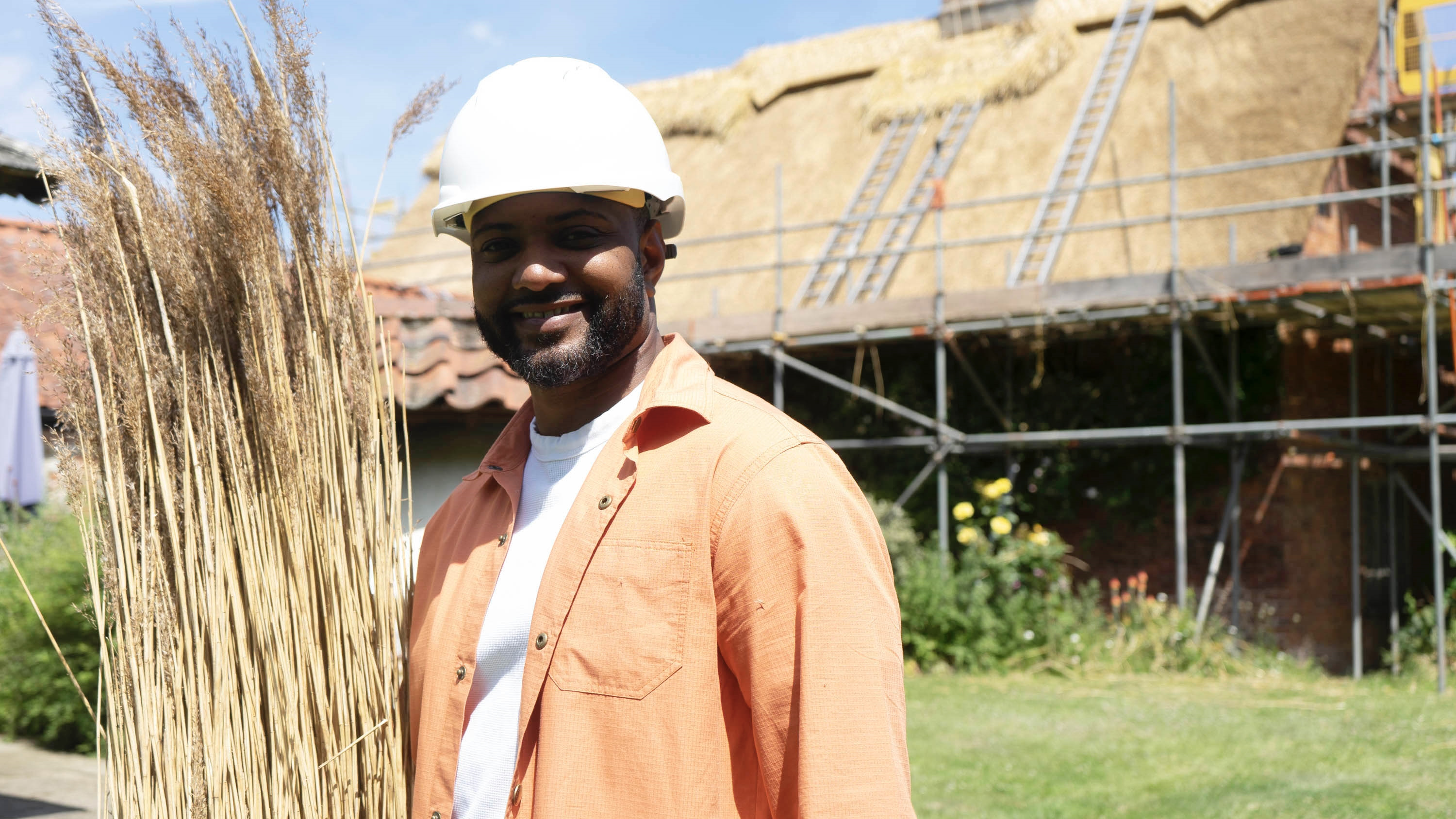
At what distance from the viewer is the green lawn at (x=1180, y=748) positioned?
549 centimetres

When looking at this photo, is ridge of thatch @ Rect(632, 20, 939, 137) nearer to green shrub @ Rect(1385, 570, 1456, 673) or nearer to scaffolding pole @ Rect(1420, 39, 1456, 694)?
scaffolding pole @ Rect(1420, 39, 1456, 694)

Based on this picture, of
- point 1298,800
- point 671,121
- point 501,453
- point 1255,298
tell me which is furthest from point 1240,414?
point 501,453

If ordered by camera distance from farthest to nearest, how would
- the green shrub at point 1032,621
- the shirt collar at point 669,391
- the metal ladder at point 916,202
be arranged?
the metal ladder at point 916,202, the green shrub at point 1032,621, the shirt collar at point 669,391

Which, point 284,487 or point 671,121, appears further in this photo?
point 671,121

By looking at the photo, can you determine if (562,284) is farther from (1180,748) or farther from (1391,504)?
(1391,504)

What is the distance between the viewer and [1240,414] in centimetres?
1048

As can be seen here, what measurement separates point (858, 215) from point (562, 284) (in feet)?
38.3

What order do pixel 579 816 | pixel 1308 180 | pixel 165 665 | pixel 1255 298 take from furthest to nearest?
pixel 1308 180 → pixel 1255 298 → pixel 165 665 → pixel 579 816

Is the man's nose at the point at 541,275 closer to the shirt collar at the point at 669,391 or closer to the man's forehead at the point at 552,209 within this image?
the man's forehead at the point at 552,209

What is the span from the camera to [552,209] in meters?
1.61

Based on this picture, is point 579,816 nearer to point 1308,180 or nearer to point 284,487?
Answer: point 284,487

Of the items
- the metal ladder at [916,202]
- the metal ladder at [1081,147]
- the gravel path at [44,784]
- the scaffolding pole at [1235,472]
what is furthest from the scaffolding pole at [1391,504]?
the gravel path at [44,784]

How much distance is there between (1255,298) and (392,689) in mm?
8643

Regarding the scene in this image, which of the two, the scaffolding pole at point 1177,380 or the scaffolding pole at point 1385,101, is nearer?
the scaffolding pole at point 1177,380
